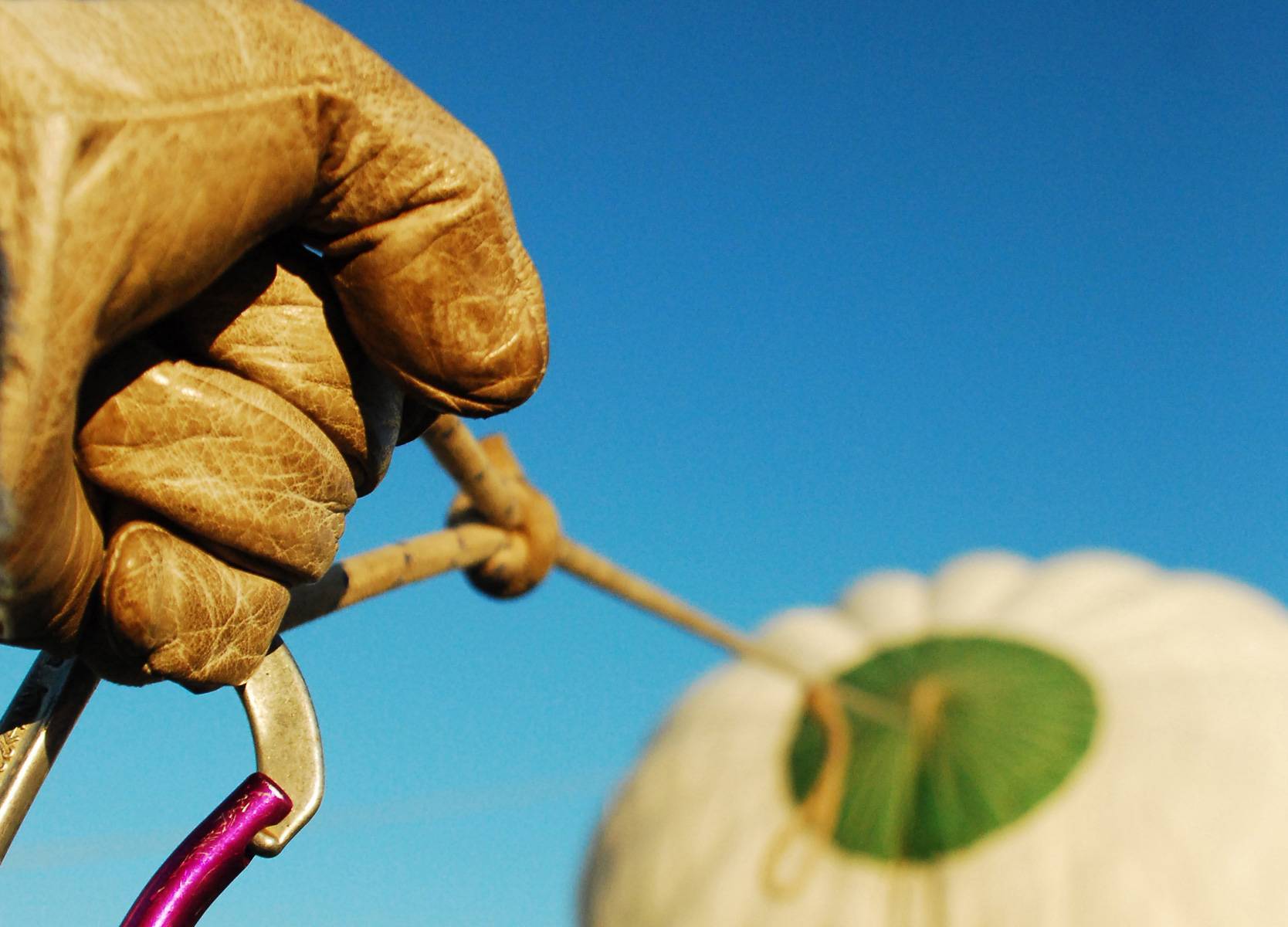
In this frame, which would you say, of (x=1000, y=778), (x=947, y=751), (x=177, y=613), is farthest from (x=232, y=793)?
(x=947, y=751)

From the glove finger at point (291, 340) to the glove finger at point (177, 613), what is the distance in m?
0.15

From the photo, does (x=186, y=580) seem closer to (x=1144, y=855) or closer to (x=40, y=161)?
(x=40, y=161)

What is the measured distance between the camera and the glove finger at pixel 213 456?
3.28ft

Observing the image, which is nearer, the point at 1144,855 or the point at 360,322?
the point at 360,322

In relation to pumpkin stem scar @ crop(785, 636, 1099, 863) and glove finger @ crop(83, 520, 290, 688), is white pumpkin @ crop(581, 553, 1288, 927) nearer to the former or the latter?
pumpkin stem scar @ crop(785, 636, 1099, 863)

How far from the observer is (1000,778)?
5.34 metres

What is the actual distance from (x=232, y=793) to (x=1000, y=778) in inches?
185

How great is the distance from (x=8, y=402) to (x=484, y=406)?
1.44 feet

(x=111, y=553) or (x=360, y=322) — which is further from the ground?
(x=360, y=322)

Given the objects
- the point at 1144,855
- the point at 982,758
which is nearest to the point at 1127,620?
the point at 982,758

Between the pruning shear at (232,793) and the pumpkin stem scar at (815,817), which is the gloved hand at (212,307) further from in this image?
the pumpkin stem scar at (815,817)

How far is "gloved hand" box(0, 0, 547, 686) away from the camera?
74cm

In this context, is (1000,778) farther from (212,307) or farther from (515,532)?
(212,307)

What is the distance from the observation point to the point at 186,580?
3.35ft
